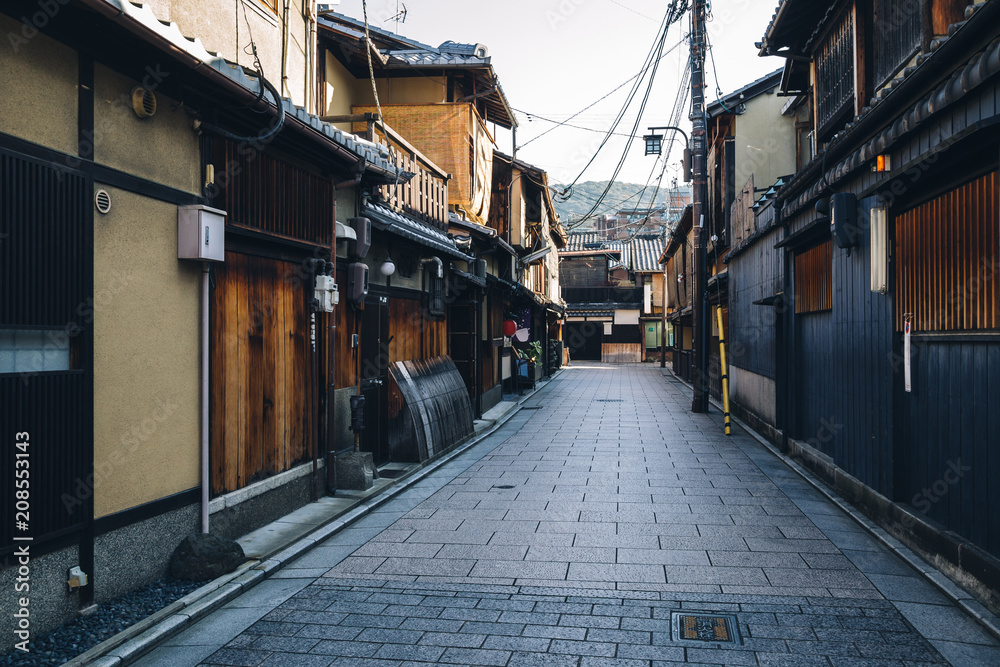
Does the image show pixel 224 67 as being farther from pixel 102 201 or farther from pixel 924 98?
pixel 924 98

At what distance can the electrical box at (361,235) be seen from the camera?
1110 cm

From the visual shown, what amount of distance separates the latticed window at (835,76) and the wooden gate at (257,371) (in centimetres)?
923

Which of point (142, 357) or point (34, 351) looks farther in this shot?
point (142, 357)

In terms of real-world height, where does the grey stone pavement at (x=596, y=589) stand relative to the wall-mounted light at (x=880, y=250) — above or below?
below

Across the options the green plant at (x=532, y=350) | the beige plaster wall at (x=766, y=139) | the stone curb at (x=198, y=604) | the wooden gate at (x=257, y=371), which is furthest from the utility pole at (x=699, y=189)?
the wooden gate at (x=257, y=371)

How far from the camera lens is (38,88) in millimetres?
5203

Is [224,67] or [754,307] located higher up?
[224,67]

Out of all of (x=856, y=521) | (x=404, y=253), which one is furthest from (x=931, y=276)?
(x=404, y=253)

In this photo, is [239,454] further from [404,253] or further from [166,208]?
[404,253]

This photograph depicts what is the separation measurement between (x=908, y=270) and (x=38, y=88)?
28.9 ft

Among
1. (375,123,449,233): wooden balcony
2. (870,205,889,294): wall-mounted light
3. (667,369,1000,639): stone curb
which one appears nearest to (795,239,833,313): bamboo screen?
(870,205,889,294): wall-mounted light

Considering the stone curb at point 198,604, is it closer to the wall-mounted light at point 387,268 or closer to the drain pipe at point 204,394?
the drain pipe at point 204,394

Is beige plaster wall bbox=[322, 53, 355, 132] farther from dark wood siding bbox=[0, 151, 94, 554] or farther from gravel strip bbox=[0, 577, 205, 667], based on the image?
gravel strip bbox=[0, 577, 205, 667]

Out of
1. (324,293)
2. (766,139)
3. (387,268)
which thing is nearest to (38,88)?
(324,293)
